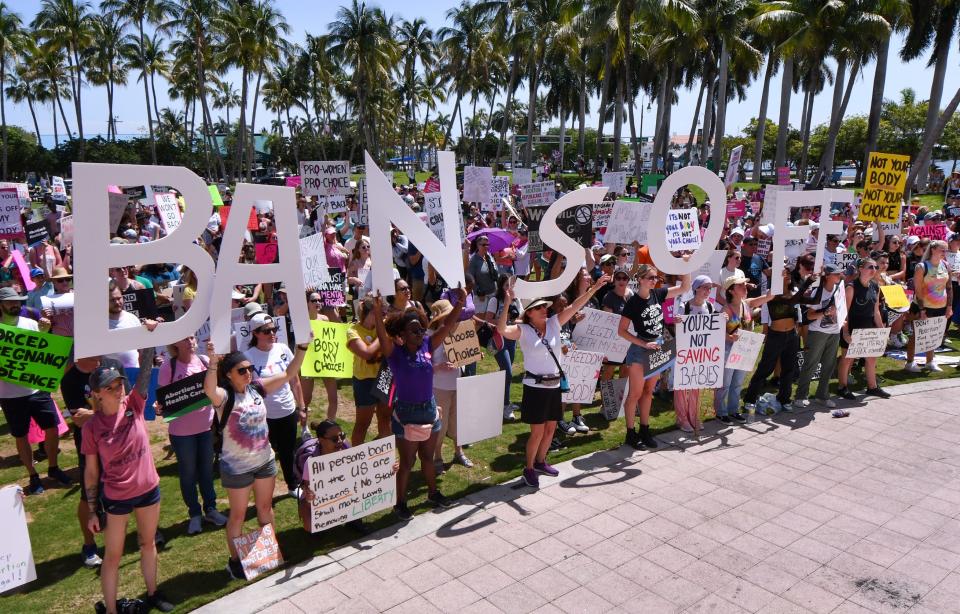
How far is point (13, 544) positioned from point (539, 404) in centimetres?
411

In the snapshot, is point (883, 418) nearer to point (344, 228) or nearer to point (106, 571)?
point (106, 571)

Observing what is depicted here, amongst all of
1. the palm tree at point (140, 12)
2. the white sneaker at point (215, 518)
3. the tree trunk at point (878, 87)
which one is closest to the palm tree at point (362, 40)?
the palm tree at point (140, 12)

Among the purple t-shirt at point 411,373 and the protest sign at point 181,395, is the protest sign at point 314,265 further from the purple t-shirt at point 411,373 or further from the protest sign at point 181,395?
the protest sign at point 181,395

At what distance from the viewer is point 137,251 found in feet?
14.5

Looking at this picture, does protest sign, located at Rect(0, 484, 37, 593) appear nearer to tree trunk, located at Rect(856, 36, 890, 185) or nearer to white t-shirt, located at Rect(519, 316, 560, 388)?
white t-shirt, located at Rect(519, 316, 560, 388)

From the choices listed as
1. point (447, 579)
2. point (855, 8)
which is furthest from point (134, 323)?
point (855, 8)

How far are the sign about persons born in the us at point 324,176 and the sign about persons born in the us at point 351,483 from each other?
9.30 meters

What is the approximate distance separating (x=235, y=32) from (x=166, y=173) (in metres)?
46.4

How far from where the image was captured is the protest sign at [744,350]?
8.00 metres

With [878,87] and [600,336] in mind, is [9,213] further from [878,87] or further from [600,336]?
[878,87]

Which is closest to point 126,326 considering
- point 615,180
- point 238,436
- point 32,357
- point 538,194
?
point 32,357

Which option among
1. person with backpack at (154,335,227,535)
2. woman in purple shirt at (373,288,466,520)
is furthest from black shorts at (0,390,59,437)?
woman in purple shirt at (373,288,466,520)

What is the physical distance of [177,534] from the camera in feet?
18.6

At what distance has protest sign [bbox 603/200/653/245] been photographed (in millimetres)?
11703
